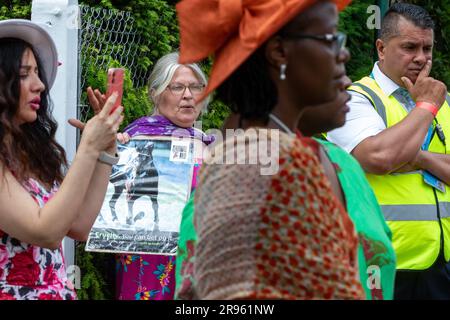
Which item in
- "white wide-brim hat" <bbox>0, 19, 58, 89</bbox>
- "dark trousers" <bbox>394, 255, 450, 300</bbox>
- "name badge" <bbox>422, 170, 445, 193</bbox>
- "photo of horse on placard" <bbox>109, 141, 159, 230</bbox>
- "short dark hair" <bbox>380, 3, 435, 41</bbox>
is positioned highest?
"short dark hair" <bbox>380, 3, 435, 41</bbox>

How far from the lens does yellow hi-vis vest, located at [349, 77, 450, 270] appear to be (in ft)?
13.3

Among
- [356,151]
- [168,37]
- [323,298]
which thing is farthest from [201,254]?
[168,37]

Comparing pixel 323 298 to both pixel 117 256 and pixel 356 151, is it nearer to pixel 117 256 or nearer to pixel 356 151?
pixel 356 151

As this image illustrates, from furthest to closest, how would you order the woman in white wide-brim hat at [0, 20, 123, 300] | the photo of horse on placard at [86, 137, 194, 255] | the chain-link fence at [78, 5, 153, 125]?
1. the chain-link fence at [78, 5, 153, 125]
2. the photo of horse on placard at [86, 137, 194, 255]
3. the woman in white wide-brim hat at [0, 20, 123, 300]

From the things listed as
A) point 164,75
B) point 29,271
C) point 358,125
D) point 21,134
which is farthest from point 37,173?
point 164,75

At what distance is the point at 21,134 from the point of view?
3357 mm

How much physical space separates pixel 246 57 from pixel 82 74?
146 inches

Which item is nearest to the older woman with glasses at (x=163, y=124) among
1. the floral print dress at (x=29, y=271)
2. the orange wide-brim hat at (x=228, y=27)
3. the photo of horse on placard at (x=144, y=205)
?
the photo of horse on placard at (x=144, y=205)

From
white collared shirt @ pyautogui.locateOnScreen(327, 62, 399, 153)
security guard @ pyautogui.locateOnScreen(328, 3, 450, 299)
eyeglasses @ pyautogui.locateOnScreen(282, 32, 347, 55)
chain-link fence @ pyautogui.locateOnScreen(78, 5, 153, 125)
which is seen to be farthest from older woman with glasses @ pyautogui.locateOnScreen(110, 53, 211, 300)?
eyeglasses @ pyautogui.locateOnScreen(282, 32, 347, 55)

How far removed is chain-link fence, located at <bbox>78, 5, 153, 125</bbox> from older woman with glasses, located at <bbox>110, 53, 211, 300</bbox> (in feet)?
1.74

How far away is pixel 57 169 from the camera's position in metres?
3.47

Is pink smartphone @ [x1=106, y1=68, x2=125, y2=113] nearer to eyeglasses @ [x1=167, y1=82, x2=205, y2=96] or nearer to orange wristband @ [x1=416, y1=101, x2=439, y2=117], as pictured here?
orange wristband @ [x1=416, y1=101, x2=439, y2=117]

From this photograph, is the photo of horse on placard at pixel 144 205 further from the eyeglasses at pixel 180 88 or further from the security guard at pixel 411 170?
the security guard at pixel 411 170

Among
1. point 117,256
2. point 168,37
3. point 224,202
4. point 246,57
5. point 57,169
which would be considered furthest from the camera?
point 168,37
